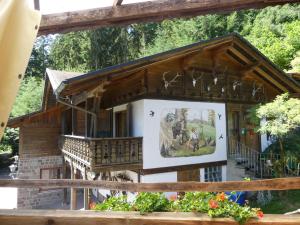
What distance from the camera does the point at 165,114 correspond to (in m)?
11.0

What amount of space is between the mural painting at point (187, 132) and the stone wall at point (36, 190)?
8316 mm

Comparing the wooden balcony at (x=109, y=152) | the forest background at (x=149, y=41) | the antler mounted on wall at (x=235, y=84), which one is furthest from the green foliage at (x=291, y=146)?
the forest background at (x=149, y=41)

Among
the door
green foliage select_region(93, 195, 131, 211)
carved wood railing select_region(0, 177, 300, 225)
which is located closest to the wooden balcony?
the door

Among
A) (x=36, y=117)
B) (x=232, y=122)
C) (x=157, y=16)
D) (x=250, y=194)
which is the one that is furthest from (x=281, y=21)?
(x=157, y=16)

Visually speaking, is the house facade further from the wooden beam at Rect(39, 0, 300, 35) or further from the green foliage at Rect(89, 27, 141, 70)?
the green foliage at Rect(89, 27, 141, 70)

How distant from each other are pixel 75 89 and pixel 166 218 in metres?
7.28

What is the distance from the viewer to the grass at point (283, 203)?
1026cm

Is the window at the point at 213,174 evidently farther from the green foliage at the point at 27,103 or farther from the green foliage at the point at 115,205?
the green foliage at the point at 27,103

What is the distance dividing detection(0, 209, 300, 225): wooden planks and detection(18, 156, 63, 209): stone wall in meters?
14.8

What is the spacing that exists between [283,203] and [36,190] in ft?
41.9

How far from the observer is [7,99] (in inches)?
57.5

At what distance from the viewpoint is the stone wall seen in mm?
15914

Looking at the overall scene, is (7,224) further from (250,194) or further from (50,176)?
(50,176)

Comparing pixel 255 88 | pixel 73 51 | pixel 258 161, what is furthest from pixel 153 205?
pixel 73 51
